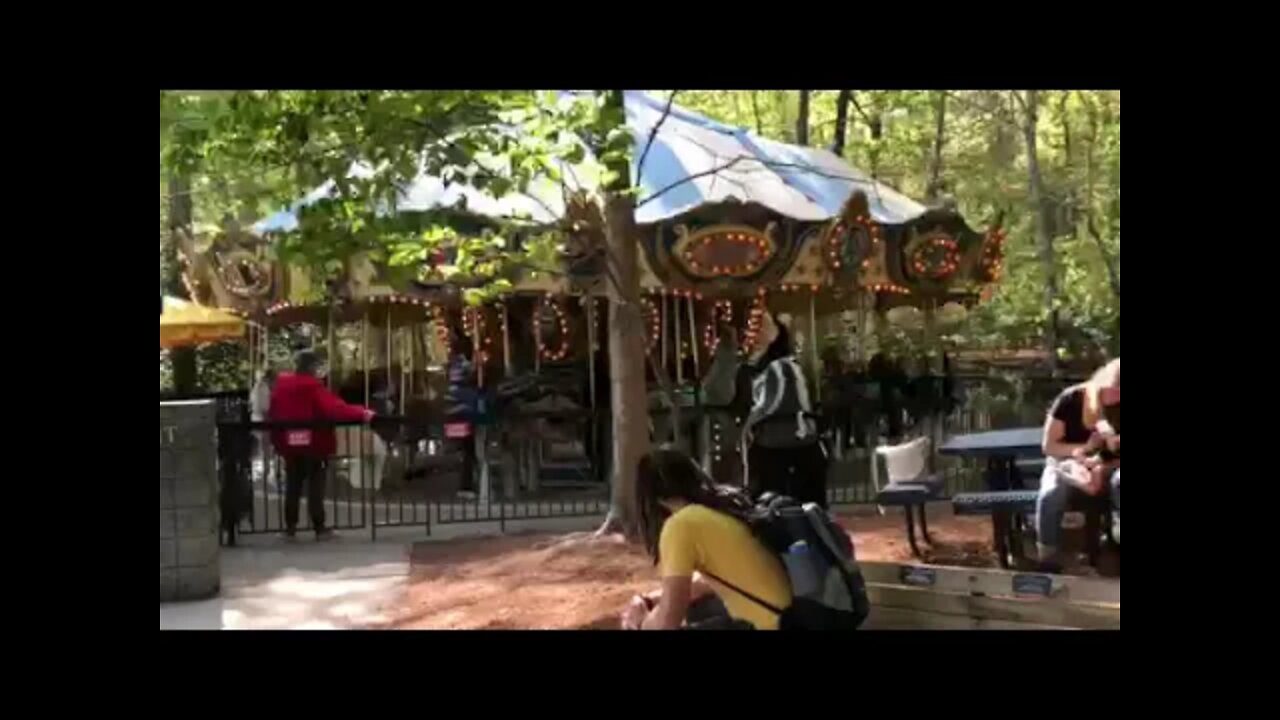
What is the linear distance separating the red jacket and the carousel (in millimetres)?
687

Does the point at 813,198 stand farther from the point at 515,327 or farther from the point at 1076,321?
the point at 1076,321

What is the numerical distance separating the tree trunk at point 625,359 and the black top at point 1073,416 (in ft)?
9.66

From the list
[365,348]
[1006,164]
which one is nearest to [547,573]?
[365,348]

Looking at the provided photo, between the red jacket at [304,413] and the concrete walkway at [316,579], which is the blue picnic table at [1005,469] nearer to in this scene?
the concrete walkway at [316,579]

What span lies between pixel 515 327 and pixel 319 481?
635 centimetres

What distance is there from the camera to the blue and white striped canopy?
12.6 meters

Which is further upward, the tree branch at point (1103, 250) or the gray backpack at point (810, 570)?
the tree branch at point (1103, 250)

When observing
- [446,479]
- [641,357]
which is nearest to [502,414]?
[446,479]

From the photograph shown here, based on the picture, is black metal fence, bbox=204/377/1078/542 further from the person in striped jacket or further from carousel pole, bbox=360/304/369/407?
the person in striped jacket

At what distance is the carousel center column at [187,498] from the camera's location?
7.22 meters

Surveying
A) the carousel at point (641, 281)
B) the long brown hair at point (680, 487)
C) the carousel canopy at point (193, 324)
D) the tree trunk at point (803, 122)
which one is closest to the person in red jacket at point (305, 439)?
the carousel at point (641, 281)

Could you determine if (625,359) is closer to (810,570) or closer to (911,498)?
(911,498)

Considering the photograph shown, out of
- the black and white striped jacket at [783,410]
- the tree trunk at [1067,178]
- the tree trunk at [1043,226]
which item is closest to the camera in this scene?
the black and white striped jacket at [783,410]

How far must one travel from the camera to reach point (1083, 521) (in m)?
6.95
